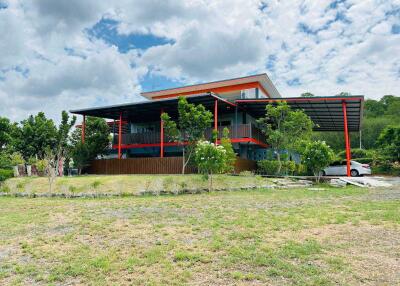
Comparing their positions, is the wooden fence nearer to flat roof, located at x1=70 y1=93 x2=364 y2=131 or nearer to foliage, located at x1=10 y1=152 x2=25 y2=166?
flat roof, located at x1=70 y1=93 x2=364 y2=131

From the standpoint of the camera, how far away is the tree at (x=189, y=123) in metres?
18.7

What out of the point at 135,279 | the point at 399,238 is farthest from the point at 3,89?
the point at 399,238

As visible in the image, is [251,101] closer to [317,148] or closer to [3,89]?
[317,148]

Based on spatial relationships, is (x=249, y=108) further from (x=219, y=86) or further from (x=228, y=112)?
(x=219, y=86)

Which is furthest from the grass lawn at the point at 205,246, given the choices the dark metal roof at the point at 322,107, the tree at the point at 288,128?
the dark metal roof at the point at 322,107

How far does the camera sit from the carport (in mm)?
19562

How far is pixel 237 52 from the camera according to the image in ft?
65.0

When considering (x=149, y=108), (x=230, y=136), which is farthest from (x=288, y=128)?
(x=149, y=108)

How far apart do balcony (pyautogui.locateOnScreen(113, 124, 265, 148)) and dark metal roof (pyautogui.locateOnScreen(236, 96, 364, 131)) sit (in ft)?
5.70

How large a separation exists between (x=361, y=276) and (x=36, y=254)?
5.20 metres

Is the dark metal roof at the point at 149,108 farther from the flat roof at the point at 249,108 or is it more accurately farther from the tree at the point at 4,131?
the tree at the point at 4,131

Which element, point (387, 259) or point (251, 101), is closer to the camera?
point (387, 259)

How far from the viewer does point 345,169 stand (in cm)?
2450

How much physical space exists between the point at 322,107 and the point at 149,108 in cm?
1226
